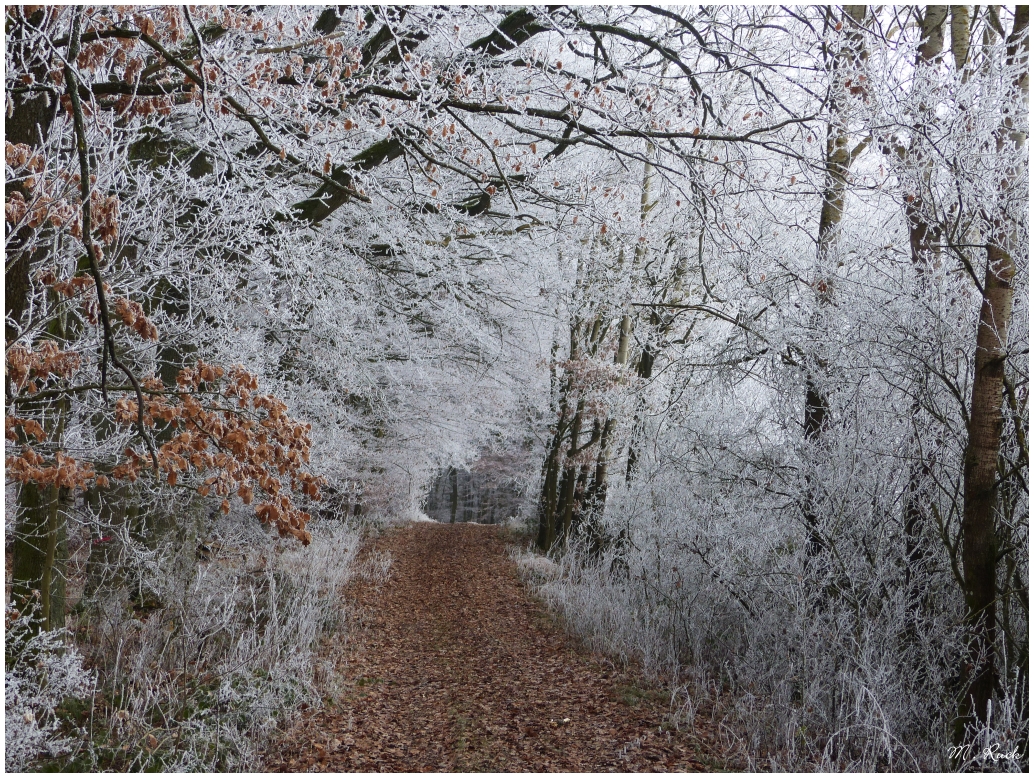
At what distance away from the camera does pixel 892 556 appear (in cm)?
521

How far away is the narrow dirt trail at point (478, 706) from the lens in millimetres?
4867

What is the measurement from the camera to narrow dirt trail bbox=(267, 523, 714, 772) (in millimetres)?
4867

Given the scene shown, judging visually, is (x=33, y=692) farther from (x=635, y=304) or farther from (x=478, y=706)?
(x=635, y=304)

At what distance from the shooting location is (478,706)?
19.7 ft

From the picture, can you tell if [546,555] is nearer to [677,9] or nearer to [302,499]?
[302,499]

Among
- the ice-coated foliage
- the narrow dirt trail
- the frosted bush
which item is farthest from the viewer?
the narrow dirt trail

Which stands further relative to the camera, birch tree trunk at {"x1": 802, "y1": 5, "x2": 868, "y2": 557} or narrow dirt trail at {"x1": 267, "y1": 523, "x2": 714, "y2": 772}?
birch tree trunk at {"x1": 802, "y1": 5, "x2": 868, "y2": 557}

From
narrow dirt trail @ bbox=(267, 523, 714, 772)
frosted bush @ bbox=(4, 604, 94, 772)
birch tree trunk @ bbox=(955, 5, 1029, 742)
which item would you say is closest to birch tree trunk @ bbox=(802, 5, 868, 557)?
birch tree trunk @ bbox=(955, 5, 1029, 742)

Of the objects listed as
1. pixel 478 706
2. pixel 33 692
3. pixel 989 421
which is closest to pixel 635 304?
pixel 989 421

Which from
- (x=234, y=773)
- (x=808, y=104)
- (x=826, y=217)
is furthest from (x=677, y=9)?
(x=234, y=773)

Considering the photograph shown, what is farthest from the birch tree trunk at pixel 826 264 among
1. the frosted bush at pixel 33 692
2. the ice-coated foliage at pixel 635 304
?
the frosted bush at pixel 33 692

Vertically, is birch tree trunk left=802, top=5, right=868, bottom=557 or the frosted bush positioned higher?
birch tree trunk left=802, top=5, right=868, bottom=557

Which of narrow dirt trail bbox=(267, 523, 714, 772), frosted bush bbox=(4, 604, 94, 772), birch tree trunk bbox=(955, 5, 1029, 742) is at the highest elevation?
birch tree trunk bbox=(955, 5, 1029, 742)

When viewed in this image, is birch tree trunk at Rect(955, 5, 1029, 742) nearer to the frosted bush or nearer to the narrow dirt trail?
the narrow dirt trail
